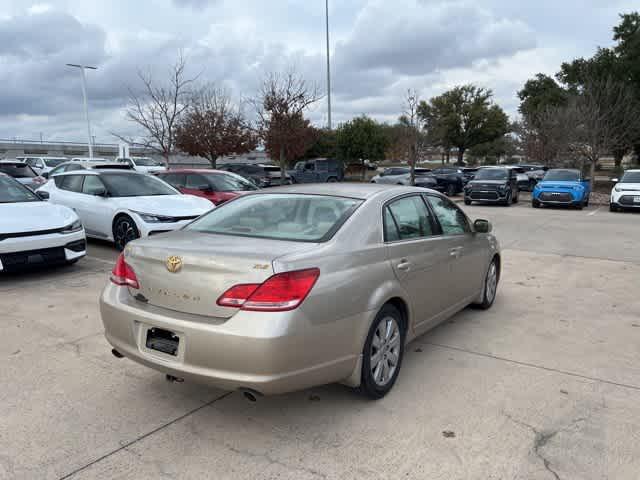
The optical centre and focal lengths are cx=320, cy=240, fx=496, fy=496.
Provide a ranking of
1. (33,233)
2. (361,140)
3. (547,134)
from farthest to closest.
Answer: (361,140) < (547,134) < (33,233)

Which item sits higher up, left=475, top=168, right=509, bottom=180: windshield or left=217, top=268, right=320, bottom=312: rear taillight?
left=217, top=268, right=320, bottom=312: rear taillight

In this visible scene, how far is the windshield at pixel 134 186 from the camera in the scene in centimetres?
869

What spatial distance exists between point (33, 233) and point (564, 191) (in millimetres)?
17046

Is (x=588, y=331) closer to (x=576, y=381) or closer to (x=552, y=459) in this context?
(x=576, y=381)

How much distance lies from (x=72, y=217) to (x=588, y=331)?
256 inches

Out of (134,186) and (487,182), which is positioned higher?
(134,186)

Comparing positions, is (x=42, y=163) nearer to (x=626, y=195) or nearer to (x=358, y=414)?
(x=626, y=195)

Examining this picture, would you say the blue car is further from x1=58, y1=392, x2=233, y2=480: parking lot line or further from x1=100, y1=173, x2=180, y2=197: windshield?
x1=58, y1=392, x2=233, y2=480: parking lot line

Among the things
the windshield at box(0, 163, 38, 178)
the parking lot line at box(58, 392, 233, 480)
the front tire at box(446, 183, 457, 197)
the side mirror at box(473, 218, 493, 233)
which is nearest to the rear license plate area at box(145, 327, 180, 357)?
the parking lot line at box(58, 392, 233, 480)

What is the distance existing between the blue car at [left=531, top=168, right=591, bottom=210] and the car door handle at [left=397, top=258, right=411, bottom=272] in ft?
53.9

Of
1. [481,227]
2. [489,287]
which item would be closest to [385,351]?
[481,227]

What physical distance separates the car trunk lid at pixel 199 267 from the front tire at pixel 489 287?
299 cm

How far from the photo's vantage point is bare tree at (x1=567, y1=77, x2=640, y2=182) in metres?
23.1

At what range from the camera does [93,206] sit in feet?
28.5
